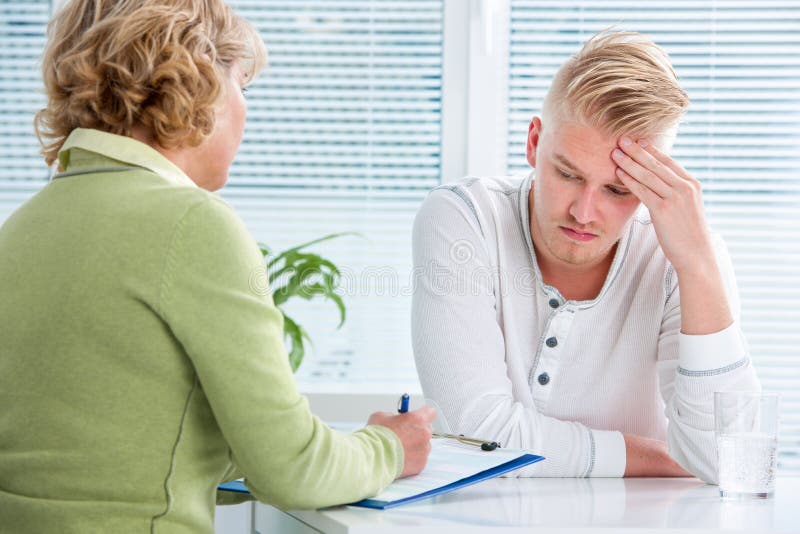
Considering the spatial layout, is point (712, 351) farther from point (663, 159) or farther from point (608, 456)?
point (663, 159)

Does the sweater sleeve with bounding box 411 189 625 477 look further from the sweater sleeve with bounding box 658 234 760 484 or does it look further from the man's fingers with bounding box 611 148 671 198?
the man's fingers with bounding box 611 148 671 198

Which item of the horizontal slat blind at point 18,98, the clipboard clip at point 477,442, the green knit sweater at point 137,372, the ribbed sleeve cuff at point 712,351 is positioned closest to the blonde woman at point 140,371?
the green knit sweater at point 137,372

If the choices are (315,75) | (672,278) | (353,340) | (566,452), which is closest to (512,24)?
(315,75)

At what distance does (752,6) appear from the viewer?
8.73ft

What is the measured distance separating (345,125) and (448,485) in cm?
185

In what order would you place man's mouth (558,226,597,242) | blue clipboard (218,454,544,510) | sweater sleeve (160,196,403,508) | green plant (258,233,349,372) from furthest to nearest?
1. green plant (258,233,349,372)
2. man's mouth (558,226,597,242)
3. blue clipboard (218,454,544,510)
4. sweater sleeve (160,196,403,508)

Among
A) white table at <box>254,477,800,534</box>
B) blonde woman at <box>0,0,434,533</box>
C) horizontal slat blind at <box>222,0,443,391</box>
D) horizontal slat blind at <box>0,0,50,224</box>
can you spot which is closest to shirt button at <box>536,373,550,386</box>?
white table at <box>254,477,800,534</box>

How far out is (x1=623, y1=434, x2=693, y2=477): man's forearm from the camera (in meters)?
1.37

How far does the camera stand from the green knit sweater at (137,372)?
2.88 feet

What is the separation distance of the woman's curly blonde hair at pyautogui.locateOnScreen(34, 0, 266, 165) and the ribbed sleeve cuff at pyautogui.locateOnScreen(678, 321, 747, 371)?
2.74ft

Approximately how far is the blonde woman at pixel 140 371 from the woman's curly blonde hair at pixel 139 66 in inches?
3.1

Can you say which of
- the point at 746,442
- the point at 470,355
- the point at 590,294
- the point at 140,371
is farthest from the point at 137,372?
the point at 590,294

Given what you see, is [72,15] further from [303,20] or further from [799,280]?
[799,280]

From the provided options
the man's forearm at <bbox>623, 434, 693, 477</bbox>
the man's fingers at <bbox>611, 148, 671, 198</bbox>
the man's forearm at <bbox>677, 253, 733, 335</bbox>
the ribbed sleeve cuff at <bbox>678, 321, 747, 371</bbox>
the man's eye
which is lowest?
the man's forearm at <bbox>623, 434, 693, 477</bbox>
